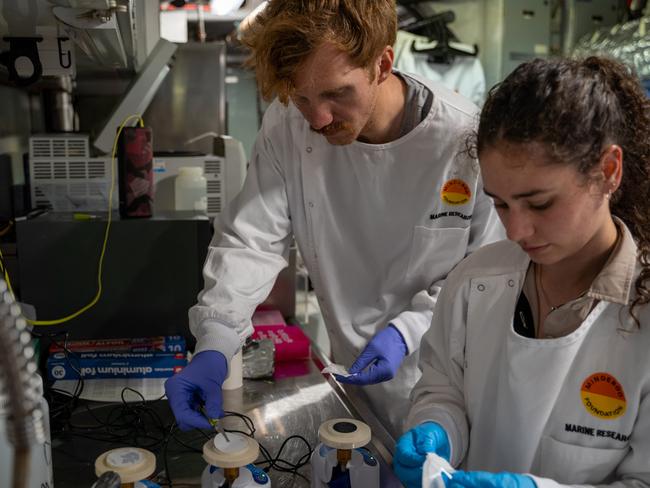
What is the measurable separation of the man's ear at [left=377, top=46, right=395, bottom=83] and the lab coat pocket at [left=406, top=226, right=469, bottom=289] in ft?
1.21

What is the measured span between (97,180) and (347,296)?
3.75ft

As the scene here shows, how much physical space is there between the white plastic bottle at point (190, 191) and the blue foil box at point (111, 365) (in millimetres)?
763

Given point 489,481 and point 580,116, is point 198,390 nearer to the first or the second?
point 489,481

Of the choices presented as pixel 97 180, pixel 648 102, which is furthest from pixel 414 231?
pixel 97 180

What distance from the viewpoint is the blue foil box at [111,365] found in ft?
4.96

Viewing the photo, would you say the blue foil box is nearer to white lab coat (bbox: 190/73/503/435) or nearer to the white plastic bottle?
white lab coat (bbox: 190/73/503/435)

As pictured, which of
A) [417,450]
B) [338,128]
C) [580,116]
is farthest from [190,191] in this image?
[580,116]

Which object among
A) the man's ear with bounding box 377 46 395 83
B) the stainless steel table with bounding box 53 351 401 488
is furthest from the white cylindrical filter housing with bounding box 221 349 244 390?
the man's ear with bounding box 377 46 395 83

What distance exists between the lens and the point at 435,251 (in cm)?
152

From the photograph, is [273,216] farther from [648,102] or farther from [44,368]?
[648,102]

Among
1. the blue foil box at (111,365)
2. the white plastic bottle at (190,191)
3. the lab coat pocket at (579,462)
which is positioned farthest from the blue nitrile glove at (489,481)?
the white plastic bottle at (190,191)

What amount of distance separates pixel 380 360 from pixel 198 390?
15.6 inches

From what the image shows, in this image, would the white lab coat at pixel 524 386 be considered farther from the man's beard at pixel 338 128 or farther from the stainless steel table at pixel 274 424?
the man's beard at pixel 338 128

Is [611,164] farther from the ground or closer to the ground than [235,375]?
farther from the ground
